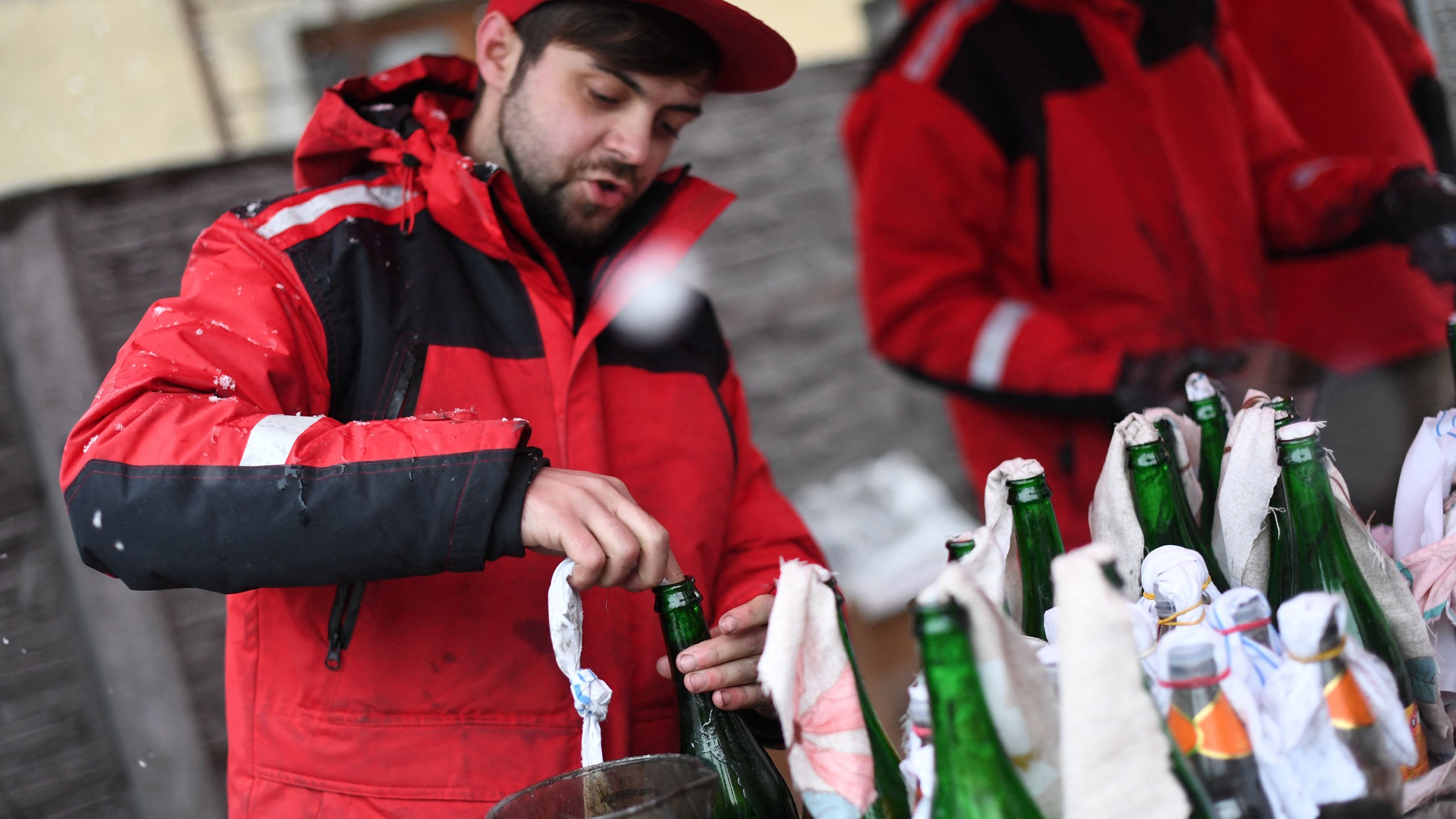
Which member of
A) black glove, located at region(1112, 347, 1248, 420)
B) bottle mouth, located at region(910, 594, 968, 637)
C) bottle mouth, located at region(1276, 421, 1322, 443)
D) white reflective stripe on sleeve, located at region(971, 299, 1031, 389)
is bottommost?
white reflective stripe on sleeve, located at region(971, 299, 1031, 389)

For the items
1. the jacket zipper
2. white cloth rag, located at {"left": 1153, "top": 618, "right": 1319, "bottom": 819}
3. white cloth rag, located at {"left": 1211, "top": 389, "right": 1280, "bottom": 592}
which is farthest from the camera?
the jacket zipper

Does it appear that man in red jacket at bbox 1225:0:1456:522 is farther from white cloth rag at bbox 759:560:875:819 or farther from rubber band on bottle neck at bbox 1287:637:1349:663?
white cloth rag at bbox 759:560:875:819

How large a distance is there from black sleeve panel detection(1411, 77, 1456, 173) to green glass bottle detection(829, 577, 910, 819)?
7.82 ft

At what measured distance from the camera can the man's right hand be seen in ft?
3.39

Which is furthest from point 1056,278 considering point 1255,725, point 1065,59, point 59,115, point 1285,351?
point 59,115

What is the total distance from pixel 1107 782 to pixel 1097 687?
69mm

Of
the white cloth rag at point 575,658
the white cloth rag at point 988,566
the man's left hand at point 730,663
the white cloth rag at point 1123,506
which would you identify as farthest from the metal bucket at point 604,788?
the white cloth rag at point 1123,506

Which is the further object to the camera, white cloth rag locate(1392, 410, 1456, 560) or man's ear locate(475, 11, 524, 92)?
man's ear locate(475, 11, 524, 92)

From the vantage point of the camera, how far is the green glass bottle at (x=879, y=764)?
0.98 meters

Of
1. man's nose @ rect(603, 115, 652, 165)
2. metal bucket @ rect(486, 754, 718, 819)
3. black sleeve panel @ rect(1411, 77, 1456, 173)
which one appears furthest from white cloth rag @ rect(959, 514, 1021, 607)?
black sleeve panel @ rect(1411, 77, 1456, 173)

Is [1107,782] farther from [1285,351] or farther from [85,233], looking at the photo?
[85,233]

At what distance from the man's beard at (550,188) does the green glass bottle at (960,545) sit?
0.81 m

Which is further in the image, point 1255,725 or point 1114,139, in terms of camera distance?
point 1114,139

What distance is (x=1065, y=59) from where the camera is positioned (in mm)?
2424
